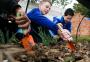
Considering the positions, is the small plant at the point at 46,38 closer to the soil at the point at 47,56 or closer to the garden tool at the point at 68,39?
the garden tool at the point at 68,39

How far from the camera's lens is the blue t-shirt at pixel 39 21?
12.5ft

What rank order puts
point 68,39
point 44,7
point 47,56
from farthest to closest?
1. point 44,7
2. point 68,39
3. point 47,56

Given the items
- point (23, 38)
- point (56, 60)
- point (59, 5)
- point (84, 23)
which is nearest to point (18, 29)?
point (23, 38)

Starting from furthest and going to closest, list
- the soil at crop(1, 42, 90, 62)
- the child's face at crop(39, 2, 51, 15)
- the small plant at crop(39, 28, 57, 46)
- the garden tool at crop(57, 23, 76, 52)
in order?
the child's face at crop(39, 2, 51, 15) → the small plant at crop(39, 28, 57, 46) → the garden tool at crop(57, 23, 76, 52) → the soil at crop(1, 42, 90, 62)

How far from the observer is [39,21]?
3.84 metres

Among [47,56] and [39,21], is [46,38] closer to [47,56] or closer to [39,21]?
[39,21]

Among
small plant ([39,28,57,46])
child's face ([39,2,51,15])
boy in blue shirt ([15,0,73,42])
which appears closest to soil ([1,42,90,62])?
small plant ([39,28,57,46])

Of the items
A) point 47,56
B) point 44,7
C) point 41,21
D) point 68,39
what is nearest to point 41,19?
point 41,21

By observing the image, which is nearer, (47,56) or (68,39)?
(47,56)

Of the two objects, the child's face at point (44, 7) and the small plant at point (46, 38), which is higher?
the child's face at point (44, 7)

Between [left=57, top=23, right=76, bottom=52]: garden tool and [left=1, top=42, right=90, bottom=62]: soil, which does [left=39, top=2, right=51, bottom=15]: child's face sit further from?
[left=1, top=42, right=90, bottom=62]: soil

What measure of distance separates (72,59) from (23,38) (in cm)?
72

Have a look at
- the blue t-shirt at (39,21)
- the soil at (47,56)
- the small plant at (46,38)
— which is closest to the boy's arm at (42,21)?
the blue t-shirt at (39,21)

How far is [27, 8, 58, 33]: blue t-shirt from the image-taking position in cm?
382
